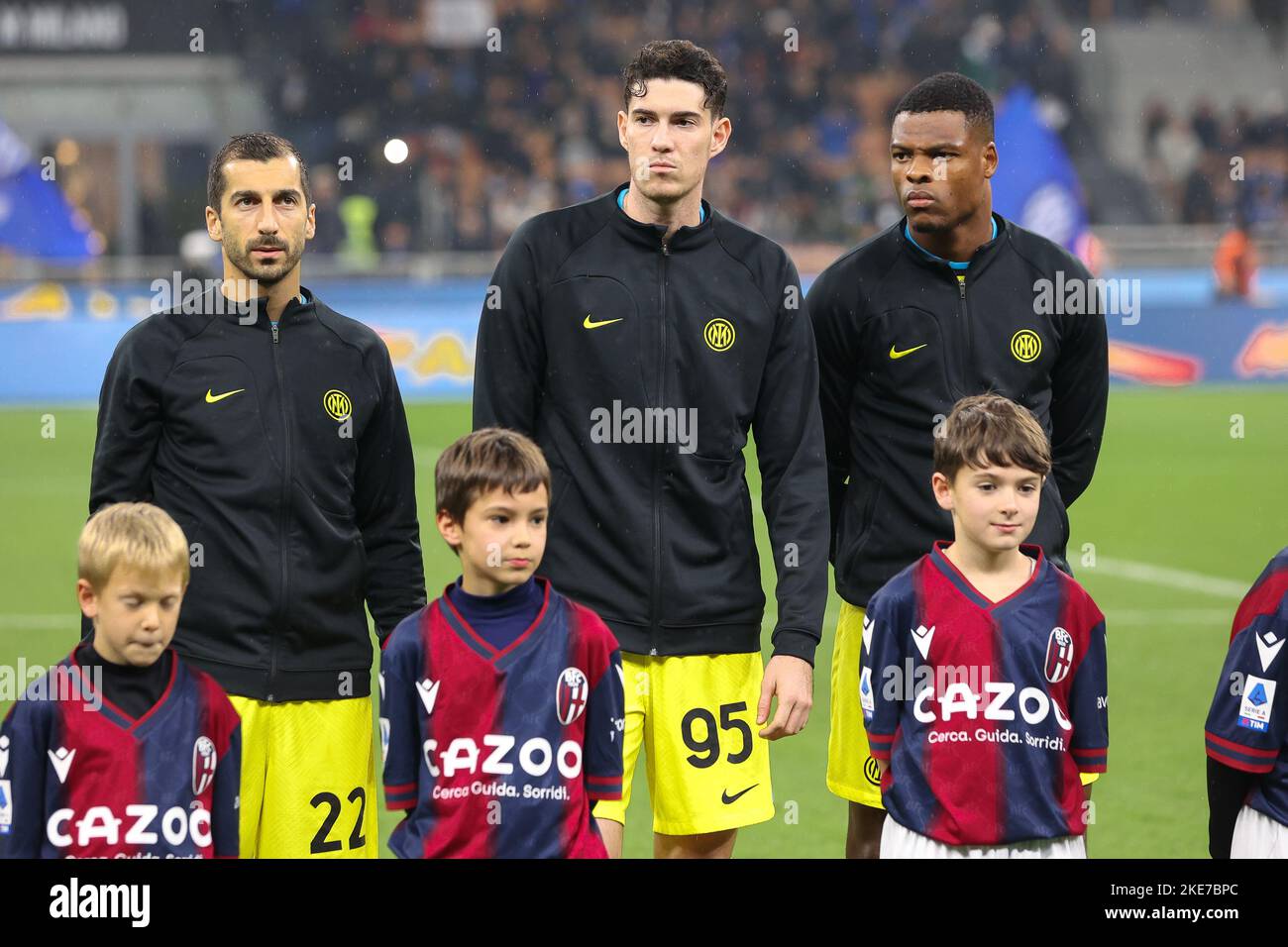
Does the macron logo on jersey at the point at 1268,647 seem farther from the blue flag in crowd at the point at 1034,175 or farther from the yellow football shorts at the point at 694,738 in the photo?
the blue flag in crowd at the point at 1034,175

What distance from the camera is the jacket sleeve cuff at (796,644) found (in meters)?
3.90

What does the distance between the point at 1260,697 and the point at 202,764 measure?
213 cm

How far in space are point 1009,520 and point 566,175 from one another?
2163 centimetres


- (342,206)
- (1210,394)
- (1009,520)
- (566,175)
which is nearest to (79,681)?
(1009,520)

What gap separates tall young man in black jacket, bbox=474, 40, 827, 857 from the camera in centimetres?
393

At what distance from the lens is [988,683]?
3.58m

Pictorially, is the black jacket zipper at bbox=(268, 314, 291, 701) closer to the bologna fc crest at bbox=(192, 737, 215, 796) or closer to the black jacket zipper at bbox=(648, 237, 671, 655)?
the bologna fc crest at bbox=(192, 737, 215, 796)

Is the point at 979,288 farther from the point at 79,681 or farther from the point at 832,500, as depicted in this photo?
the point at 79,681

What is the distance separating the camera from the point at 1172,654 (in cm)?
848

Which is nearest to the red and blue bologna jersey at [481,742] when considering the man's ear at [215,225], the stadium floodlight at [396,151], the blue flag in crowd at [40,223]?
the man's ear at [215,225]

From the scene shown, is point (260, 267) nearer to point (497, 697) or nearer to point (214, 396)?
point (214, 396)

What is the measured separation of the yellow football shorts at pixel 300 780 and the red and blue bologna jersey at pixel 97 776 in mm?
415

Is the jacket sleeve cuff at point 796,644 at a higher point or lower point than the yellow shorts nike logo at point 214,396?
lower

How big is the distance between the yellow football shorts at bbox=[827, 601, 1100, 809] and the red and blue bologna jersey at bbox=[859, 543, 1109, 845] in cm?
78
